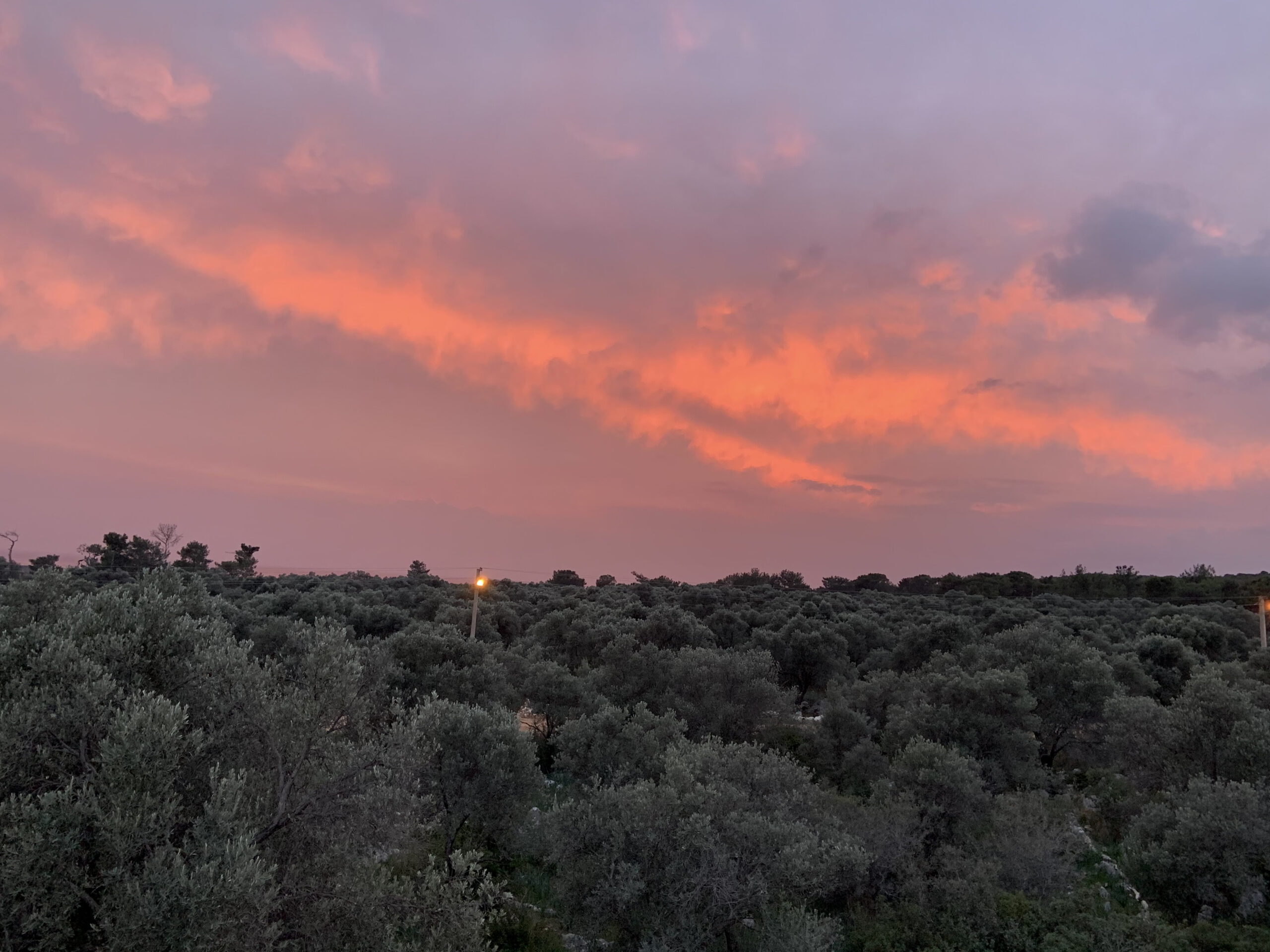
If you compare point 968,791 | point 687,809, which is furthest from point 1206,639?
point 687,809

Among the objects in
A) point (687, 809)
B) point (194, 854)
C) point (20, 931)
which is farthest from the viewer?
point (687, 809)

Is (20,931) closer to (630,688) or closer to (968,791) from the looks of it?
(968,791)

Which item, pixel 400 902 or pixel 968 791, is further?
pixel 968 791

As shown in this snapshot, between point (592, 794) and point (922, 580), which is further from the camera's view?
point (922, 580)

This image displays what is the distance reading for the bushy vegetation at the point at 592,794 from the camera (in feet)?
38.4

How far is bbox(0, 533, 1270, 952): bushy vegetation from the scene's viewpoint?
38.4ft

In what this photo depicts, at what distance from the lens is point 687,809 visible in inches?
752

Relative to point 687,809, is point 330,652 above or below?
above

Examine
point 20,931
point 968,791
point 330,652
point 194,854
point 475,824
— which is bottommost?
point 475,824

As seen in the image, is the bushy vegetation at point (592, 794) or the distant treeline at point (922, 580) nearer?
the bushy vegetation at point (592, 794)

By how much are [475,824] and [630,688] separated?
18.7 metres

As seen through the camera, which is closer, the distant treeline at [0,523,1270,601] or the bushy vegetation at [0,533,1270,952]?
the bushy vegetation at [0,533,1270,952]

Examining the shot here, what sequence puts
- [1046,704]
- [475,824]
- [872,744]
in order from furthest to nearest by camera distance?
[1046,704] < [872,744] < [475,824]

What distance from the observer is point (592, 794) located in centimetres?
2058
